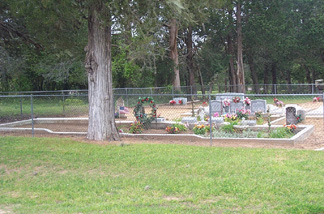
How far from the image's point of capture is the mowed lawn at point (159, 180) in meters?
5.42

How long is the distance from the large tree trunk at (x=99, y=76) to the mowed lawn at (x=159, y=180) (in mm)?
1603

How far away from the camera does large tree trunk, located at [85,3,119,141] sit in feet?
36.5

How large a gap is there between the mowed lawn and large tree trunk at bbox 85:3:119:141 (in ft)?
5.26

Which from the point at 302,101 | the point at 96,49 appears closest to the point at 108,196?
the point at 96,49

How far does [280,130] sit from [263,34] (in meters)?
28.1

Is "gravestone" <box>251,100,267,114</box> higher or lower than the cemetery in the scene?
higher

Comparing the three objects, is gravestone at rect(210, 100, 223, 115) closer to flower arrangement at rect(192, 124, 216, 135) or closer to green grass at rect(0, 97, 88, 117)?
flower arrangement at rect(192, 124, 216, 135)

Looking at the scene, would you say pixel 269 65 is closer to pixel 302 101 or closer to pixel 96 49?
pixel 302 101

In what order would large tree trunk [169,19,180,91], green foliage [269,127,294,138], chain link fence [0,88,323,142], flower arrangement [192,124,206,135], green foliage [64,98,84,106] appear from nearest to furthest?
green foliage [269,127,294,138] → flower arrangement [192,124,206,135] → chain link fence [0,88,323,142] → green foliage [64,98,84,106] → large tree trunk [169,19,180,91]

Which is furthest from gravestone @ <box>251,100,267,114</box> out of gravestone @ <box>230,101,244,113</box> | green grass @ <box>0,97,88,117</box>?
green grass @ <box>0,97,88,117</box>

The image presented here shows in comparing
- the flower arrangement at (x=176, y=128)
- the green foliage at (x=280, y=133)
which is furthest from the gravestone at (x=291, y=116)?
the flower arrangement at (x=176, y=128)

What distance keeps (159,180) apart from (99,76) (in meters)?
5.28

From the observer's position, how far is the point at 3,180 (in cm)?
716

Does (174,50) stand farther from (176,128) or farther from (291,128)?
(291,128)
